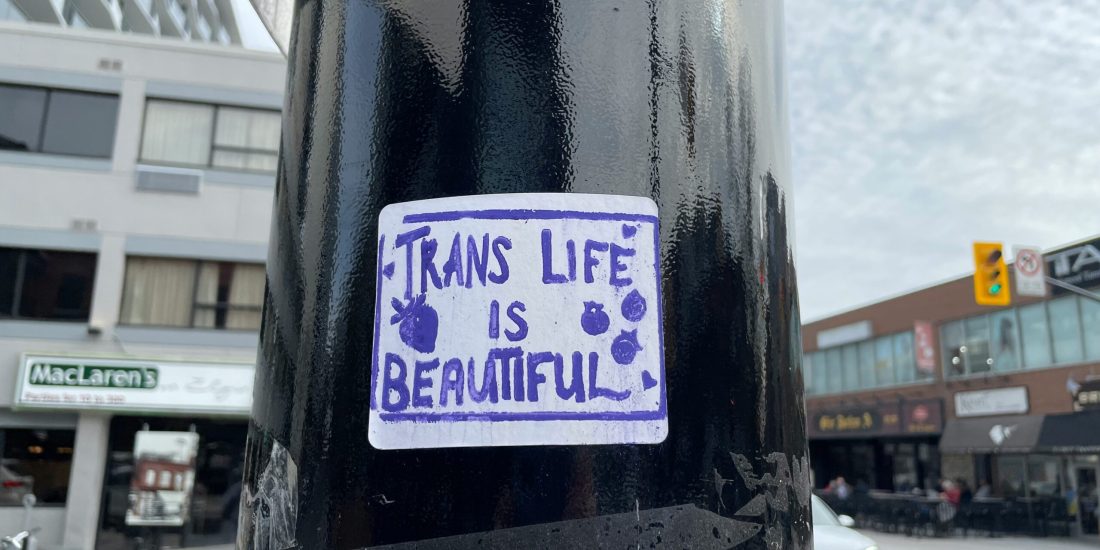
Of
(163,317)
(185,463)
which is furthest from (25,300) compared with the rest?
(185,463)

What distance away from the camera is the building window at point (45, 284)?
17281 millimetres

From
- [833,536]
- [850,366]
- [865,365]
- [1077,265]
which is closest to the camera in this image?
[833,536]

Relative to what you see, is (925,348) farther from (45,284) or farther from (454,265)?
(454,265)

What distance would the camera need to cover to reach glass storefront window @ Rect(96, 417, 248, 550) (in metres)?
16.8

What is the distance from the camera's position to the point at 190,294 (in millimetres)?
17766

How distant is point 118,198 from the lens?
17.7 metres

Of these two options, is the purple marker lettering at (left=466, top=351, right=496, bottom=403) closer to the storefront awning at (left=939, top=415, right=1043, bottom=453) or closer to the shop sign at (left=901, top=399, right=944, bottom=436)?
the storefront awning at (left=939, top=415, right=1043, bottom=453)

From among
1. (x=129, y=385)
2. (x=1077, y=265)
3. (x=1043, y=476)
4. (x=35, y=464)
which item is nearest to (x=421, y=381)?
(x=129, y=385)

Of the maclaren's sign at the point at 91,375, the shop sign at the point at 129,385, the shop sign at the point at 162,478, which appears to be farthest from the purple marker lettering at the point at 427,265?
the maclaren's sign at the point at 91,375

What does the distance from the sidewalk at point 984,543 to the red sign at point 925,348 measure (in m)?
8.69

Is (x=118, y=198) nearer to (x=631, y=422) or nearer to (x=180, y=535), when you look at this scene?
(x=180, y=535)

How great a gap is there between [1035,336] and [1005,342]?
4.39 feet

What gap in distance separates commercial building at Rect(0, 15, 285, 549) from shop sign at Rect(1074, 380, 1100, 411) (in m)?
22.1

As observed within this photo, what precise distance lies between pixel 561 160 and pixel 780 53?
61 cm
